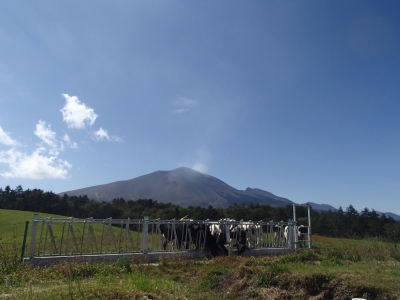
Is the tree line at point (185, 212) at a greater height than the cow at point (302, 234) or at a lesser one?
greater

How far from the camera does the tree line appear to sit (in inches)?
1697

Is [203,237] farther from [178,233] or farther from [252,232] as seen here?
[252,232]

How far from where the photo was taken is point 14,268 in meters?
8.92

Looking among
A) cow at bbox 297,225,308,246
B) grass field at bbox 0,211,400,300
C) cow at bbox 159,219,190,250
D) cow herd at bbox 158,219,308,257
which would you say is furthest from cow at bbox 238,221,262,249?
grass field at bbox 0,211,400,300

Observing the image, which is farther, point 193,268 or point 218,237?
point 218,237

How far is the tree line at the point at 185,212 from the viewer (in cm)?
4309

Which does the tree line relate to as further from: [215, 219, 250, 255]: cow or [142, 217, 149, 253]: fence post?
[142, 217, 149, 253]: fence post

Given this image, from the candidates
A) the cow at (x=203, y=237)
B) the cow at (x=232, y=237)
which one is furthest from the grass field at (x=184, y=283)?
the cow at (x=232, y=237)

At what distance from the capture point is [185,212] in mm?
44250

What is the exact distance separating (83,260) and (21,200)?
4994 centimetres

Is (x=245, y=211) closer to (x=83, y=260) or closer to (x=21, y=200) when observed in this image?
(x=21, y=200)

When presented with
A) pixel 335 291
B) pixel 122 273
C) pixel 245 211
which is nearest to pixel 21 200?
pixel 245 211

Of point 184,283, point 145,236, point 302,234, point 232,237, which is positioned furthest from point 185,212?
point 184,283

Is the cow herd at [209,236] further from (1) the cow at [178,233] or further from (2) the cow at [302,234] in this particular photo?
(2) the cow at [302,234]
